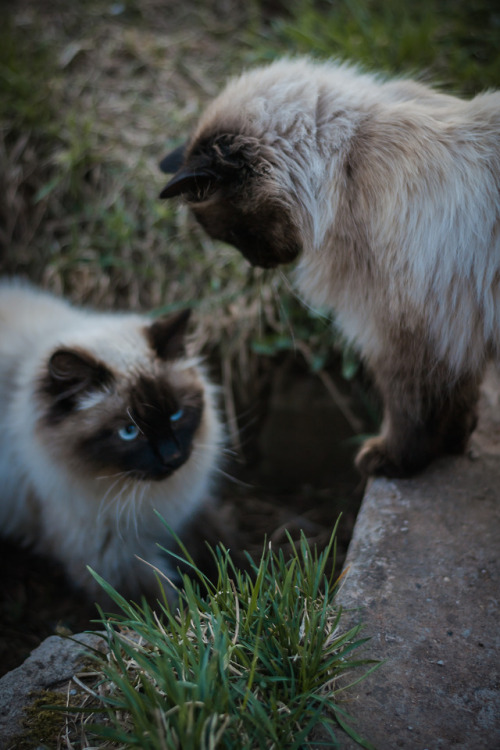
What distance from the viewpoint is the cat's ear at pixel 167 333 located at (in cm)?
213

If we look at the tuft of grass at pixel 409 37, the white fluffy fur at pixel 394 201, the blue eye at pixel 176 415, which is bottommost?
the blue eye at pixel 176 415

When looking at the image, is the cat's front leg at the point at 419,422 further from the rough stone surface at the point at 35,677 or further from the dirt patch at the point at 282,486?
the rough stone surface at the point at 35,677

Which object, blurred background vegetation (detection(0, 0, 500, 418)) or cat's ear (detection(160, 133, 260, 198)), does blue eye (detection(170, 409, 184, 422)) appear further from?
blurred background vegetation (detection(0, 0, 500, 418))

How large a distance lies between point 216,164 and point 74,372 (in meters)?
0.83

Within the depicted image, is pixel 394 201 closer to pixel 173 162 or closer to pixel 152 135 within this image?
pixel 173 162

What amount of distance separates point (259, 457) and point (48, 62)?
2.97 metres

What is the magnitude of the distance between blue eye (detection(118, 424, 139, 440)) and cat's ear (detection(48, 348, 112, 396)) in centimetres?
17

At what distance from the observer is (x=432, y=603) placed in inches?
63.4

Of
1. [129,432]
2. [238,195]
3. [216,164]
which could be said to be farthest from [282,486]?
[216,164]

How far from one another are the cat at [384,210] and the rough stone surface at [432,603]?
17 centimetres

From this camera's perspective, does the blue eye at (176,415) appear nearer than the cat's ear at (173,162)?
Yes

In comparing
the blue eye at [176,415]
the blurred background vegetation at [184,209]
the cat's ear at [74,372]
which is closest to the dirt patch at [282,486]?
the blurred background vegetation at [184,209]

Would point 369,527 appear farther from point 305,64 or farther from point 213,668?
point 305,64

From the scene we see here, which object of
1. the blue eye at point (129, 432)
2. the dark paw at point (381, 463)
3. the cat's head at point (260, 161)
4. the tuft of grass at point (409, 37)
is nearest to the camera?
the cat's head at point (260, 161)
